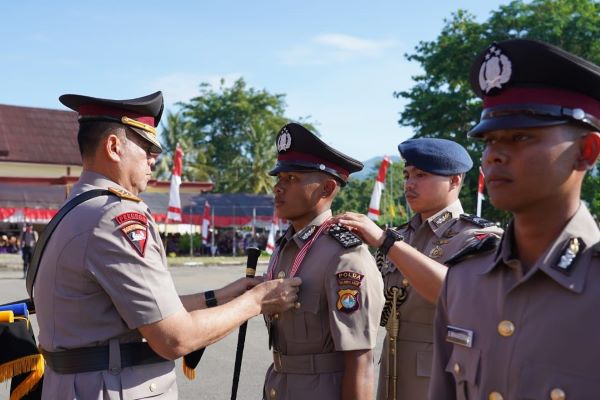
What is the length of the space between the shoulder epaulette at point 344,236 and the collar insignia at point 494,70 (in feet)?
4.03

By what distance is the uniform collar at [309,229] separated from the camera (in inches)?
124

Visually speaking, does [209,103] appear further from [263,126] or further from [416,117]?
[416,117]

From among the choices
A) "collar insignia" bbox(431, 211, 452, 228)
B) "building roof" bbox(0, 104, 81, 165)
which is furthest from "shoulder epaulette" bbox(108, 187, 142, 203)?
"building roof" bbox(0, 104, 81, 165)

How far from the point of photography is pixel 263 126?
4562 cm

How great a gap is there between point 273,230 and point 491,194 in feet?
79.1

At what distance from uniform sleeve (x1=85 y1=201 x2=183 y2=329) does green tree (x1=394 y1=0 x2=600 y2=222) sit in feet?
85.0

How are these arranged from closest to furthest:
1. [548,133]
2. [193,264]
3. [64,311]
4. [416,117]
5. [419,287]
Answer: [548,133], [64,311], [419,287], [193,264], [416,117]

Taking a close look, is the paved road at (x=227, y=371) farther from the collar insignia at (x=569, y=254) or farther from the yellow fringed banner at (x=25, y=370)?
the collar insignia at (x=569, y=254)

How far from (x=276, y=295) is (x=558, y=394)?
58.7 inches

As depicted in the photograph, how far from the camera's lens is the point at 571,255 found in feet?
5.50

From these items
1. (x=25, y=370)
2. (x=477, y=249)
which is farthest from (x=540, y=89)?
(x=25, y=370)

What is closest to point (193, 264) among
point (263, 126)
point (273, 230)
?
point (273, 230)

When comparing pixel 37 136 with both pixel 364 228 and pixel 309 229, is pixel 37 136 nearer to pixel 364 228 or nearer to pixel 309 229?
pixel 309 229

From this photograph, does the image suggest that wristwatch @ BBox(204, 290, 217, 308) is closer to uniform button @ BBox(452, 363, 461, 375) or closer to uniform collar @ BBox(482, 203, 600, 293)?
uniform button @ BBox(452, 363, 461, 375)
